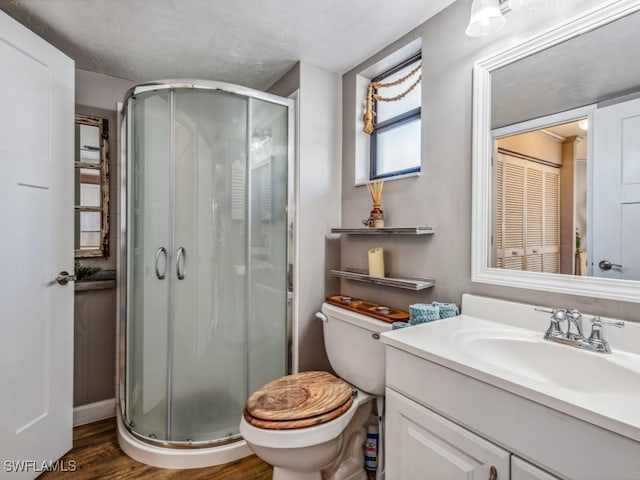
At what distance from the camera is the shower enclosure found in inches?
68.2

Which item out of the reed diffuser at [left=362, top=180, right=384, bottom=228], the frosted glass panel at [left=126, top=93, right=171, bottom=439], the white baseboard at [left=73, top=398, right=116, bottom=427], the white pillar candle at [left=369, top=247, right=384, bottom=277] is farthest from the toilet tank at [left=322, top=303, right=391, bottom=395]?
the white baseboard at [left=73, top=398, right=116, bottom=427]

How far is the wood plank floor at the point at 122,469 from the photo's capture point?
153 cm

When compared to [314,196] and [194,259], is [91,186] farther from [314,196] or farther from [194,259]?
[314,196]

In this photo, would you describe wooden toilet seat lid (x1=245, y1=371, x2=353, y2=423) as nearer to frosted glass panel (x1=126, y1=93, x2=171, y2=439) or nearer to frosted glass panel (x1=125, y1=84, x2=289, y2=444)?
frosted glass panel (x1=125, y1=84, x2=289, y2=444)

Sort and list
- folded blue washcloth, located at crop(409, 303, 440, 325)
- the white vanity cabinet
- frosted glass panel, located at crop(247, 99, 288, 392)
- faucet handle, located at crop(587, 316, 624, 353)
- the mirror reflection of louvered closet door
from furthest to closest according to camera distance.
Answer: frosted glass panel, located at crop(247, 99, 288, 392) < folded blue washcloth, located at crop(409, 303, 440, 325) < the mirror reflection of louvered closet door < faucet handle, located at crop(587, 316, 624, 353) < the white vanity cabinet

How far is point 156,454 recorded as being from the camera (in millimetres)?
1603

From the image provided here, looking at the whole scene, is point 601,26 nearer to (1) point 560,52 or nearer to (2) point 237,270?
(1) point 560,52

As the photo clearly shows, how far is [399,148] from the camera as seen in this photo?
1828 millimetres

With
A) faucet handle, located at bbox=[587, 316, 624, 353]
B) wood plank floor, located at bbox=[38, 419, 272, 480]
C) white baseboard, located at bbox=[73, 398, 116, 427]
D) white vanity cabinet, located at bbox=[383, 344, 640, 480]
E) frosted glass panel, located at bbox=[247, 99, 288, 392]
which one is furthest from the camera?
white baseboard, located at bbox=[73, 398, 116, 427]

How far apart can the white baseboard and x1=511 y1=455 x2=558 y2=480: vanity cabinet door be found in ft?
7.27

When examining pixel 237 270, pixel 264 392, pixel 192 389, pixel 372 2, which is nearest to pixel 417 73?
pixel 372 2

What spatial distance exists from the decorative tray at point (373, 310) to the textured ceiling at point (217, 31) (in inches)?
53.1

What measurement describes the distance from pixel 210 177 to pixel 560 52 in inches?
62.3

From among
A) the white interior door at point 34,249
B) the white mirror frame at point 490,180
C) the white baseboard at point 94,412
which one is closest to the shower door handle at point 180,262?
the white interior door at point 34,249
